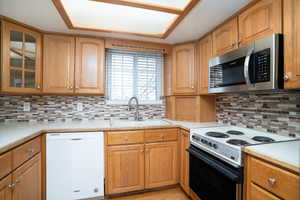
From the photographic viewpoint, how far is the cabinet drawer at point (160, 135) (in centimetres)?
179

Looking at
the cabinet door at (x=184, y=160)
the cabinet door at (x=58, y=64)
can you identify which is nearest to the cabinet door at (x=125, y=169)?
the cabinet door at (x=184, y=160)

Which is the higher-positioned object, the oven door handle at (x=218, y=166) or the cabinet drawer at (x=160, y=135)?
the cabinet drawer at (x=160, y=135)

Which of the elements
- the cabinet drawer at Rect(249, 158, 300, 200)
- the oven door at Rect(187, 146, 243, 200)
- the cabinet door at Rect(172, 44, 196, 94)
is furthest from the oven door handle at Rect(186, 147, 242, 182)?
the cabinet door at Rect(172, 44, 196, 94)

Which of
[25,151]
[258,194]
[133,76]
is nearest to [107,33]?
[133,76]

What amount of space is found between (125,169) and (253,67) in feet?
5.63

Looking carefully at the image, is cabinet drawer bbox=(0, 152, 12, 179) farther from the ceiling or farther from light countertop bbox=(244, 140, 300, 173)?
light countertop bbox=(244, 140, 300, 173)

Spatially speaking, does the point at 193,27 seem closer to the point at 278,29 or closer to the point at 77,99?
the point at 278,29

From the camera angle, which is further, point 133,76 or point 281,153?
point 133,76

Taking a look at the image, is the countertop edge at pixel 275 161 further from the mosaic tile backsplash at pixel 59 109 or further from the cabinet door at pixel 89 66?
the cabinet door at pixel 89 66

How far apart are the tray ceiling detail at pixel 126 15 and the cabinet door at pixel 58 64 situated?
32 centimetres

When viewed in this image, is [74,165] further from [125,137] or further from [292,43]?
[292,43]

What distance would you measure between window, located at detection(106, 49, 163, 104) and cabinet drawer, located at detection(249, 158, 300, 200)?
5.54 feet

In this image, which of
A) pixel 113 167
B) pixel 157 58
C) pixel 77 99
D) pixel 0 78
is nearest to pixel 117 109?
pixel 77 99

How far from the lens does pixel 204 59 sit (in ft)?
6.34
